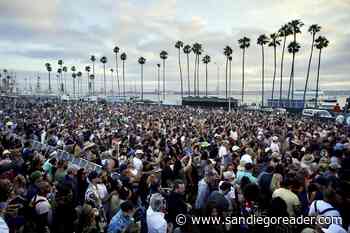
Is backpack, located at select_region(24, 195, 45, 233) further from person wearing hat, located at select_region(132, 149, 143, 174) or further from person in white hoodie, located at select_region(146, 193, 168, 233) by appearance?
person wearing hat, located at select_region(132, 149, 143, 174)

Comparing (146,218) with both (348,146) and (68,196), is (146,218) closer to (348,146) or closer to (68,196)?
(68,196)

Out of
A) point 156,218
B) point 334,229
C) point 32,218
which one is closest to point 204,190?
point 156,218

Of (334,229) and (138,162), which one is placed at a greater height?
(334,229)

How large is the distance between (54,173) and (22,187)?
71.7 inches

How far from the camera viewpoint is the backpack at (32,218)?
16.3ft

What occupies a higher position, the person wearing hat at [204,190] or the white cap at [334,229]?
the white cap at [334,229]

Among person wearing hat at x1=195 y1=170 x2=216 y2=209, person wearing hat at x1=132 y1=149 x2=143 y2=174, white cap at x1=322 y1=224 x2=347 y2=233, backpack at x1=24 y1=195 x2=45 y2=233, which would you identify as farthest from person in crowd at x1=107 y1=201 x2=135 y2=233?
person wearing hat at x1=132 y1=149 x2=143 y2=174

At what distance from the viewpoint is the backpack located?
16.3 ft

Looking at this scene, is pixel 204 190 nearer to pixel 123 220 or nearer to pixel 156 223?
pixel 156 223

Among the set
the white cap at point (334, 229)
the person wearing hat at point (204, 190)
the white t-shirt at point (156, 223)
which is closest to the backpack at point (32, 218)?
the white t-shirt at point (156, 223)

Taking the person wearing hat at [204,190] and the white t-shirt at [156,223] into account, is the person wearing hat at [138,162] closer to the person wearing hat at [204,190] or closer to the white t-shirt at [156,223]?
the person wearing hat at [204,190]

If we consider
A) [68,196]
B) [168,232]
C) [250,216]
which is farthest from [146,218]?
[250,216]

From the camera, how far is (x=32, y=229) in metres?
4.99

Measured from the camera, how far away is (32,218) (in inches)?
209
